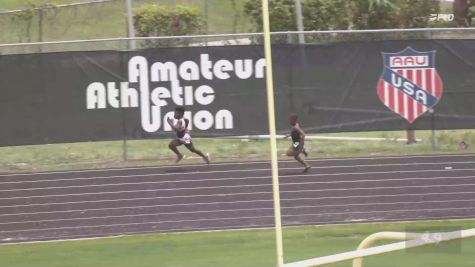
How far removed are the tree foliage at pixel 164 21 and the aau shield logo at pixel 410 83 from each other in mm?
8017

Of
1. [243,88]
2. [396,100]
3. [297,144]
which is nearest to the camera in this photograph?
[297,144]

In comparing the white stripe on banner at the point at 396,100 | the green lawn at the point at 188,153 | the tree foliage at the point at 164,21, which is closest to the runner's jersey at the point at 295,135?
the green lawn at the point at 188,153

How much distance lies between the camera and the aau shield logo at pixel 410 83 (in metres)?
14.5

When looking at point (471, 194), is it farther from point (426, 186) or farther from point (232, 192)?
point (232, 192)

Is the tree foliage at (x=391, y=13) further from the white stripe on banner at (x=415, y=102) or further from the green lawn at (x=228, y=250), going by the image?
the green lawn at (x=228, y=250)

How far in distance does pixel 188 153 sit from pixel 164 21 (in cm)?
649

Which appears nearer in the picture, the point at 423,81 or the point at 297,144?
the point at 297,144

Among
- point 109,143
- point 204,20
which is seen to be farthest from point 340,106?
point 204,20

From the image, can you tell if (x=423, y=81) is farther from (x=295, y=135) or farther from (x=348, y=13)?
(x=348, y=13)

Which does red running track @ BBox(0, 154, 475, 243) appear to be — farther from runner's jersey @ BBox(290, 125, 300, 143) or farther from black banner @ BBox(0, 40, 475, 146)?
black banner @ BBox(0, 40, 475, 146)

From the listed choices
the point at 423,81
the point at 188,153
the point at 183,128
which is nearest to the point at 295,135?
the point at 183,128

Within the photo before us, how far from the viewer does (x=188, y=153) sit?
15.7 metres

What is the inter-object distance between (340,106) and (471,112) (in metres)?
2.32

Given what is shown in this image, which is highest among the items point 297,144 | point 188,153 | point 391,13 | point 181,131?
point 391,13
